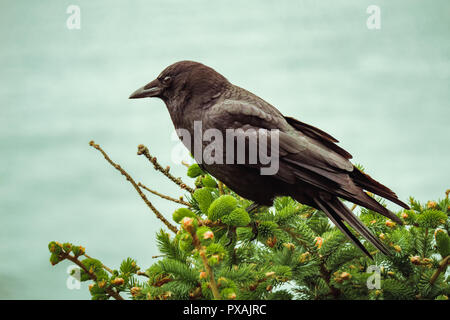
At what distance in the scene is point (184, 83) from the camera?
2598 millimetres

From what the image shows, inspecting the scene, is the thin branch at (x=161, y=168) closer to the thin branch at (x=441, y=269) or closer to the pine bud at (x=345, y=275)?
the pine bud at (x=345, y=275)

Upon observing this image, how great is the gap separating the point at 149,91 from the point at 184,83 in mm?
228

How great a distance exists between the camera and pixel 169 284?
4.90 feet

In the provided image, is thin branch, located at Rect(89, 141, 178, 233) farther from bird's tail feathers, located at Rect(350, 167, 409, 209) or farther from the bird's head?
bird's tail feathers, located at Rect(350, 167, 409, 209)

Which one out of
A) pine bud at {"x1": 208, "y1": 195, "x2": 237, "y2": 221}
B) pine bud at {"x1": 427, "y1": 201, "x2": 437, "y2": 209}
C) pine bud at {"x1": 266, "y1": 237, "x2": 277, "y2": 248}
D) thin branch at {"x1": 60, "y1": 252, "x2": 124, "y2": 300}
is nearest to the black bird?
pine bud at {"x1": 427, "y1": 201, "x2": 437, "y2": 209}

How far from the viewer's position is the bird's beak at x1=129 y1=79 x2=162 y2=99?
2656mm

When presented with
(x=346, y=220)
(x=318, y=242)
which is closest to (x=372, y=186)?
(x=346, y=220)

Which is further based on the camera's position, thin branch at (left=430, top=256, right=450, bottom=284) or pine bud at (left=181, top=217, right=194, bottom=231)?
thin branch at (left=430, top=256, right=450, bottom=284)

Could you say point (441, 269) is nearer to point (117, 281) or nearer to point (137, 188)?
point (117, 281)

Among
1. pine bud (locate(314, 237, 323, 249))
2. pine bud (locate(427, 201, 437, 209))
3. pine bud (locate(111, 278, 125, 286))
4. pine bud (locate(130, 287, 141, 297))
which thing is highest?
pine bud (locate(427, 201, 437, 209))

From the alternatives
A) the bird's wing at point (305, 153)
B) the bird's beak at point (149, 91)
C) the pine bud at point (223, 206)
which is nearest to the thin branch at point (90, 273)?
the pine bud at point (223, 206)

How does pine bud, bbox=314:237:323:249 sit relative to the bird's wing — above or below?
below

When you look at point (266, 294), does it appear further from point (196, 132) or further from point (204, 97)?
point (204, 97)
